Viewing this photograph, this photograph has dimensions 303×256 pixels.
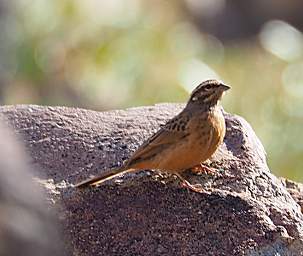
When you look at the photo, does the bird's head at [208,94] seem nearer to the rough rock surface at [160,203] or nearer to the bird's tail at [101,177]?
the rough rock surface at [160,203]

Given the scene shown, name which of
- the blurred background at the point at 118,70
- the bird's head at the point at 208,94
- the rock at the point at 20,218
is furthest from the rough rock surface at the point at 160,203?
the blurred background at the point at 118,70

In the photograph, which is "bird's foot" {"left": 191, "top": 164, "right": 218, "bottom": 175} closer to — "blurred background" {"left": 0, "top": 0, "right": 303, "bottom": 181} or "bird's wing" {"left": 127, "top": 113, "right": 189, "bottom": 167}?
"bird's wing" {"left": 127, "top": 113, "right": 189, "bottom": 167}

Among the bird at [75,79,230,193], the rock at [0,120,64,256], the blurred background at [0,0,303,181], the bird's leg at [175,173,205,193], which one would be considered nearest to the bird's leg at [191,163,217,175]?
the bird at [75,79,230,193]

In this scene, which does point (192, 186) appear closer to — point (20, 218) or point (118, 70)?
point (20, 218)

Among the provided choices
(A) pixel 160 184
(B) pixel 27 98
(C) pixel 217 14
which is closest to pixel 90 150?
(A) pixel 160 184

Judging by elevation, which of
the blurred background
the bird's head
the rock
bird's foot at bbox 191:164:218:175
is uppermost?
the blurred background

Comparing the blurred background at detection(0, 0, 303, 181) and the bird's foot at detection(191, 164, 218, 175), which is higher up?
the blurred background at detection(0, 0, 303, 181)

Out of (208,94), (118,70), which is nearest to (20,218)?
(208,94)
